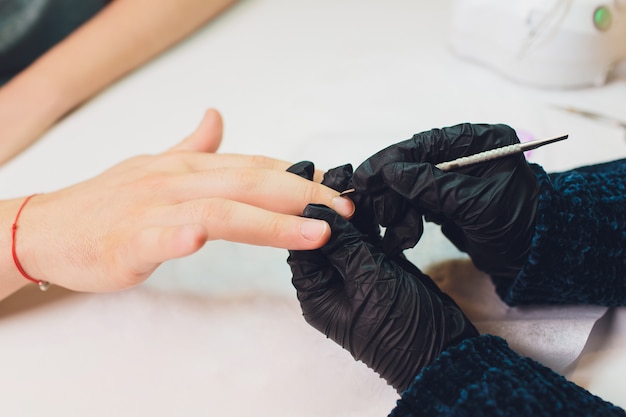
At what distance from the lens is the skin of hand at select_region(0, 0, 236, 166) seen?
3.38ft

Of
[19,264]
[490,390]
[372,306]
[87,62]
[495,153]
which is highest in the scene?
[87,62]

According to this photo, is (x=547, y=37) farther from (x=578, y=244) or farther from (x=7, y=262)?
(x=7, y=262)

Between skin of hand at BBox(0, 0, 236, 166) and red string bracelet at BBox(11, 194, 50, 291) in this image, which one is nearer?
red string bracelet at BBox(11, 194, 50, 291)

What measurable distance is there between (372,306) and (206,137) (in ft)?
1.46

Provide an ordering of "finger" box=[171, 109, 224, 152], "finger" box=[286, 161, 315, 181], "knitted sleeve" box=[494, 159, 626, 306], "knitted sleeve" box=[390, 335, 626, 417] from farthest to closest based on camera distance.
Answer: "finger" box=[171, 109, 224, 152]
"finger" box=[286, 161, 315, 181]
"knitted sleeve" box=[494, 159, 626, 306]
"knitted sleeve" box=[390, 335, 626, 417]

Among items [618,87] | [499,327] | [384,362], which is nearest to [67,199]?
[384,362]

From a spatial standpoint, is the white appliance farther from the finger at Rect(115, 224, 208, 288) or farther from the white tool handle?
the finger at Rect(115, 224, 208, 288)

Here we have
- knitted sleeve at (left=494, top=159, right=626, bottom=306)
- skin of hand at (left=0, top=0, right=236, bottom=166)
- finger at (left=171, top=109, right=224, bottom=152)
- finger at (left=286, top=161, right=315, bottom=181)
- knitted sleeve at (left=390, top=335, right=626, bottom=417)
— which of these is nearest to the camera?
knitted sleeve at (left=390, top=335, right=626, bottom=417)

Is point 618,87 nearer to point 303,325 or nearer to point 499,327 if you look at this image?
point 499,327

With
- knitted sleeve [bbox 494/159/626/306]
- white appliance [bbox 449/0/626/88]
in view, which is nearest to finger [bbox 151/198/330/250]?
knitted sleeve [bbox 494/159/626/306]

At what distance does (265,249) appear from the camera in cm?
83

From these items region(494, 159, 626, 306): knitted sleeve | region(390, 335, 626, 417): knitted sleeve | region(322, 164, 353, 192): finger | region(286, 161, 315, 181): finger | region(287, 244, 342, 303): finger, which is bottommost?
region(390, 335, 626, 417): knitted sleeve

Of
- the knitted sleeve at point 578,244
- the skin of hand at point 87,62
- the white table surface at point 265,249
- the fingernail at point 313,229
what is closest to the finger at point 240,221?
the fingernail at point 313,229

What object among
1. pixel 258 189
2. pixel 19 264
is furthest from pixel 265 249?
pixel 19 264
